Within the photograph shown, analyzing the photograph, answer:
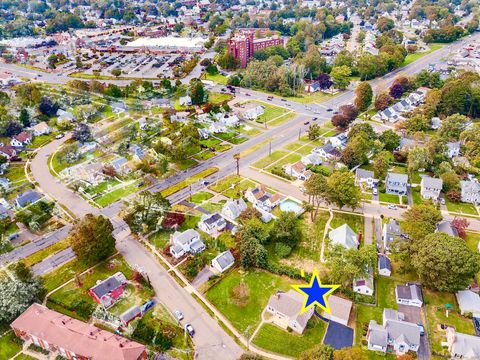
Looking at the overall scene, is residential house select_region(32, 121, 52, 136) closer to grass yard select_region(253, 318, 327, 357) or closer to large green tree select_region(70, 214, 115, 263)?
large green tree select_region(70, 214, 115, 263)

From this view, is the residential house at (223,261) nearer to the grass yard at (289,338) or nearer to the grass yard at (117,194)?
the grass yard at (289,338)

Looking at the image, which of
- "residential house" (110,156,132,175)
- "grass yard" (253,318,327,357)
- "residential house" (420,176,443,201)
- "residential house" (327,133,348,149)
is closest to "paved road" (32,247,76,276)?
"residential house" (110,156,132,175)

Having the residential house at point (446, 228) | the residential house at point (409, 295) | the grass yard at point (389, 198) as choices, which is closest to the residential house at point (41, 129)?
the grass yard at point (389, 198)

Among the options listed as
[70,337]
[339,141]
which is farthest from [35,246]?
[339,141]

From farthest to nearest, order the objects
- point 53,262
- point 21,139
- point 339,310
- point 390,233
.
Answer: point 21,139 < point 390,233 < point 53,262 < point 339,310

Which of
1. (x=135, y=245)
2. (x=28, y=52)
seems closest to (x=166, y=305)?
(x=135, y=245)

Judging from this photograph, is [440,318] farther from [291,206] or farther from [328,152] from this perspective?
[328,152]

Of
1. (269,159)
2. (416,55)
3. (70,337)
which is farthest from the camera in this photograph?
(416,55)
